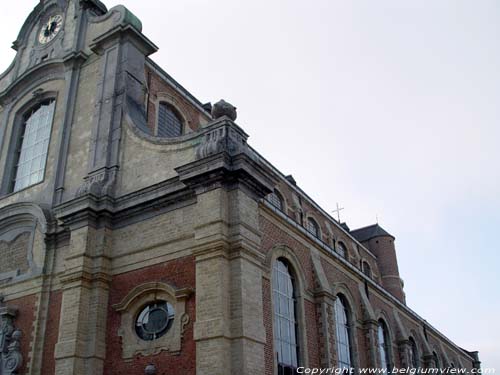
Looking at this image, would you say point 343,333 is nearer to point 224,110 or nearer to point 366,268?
point 224,110

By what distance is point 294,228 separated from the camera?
642 inches

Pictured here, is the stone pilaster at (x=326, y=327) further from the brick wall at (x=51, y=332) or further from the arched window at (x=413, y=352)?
the arched window at (x=413, y=352)

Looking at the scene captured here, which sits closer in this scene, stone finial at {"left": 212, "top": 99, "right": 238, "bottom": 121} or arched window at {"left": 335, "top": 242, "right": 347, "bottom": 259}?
stone finial at {"left": 212, "top": 99, "right": 238, "bottom": 121}

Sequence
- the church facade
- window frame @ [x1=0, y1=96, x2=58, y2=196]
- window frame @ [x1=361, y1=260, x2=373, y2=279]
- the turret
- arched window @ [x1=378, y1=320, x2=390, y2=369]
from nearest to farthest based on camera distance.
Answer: the church facade < window frame @ [x1=0, y1=96, x2=58, y2=196] < arched window @ [x1=378, y1=320, x2=390, y2=369] < window frame @ [x1=361, y1=260, x2=373, y2=279] < the turret

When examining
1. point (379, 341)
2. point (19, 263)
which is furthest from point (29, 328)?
point (379, 341)

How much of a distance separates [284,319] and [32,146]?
10.9 m

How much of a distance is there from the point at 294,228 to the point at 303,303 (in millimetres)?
2088

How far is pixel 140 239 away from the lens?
14.7m

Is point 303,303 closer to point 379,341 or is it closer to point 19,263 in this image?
point 379,341

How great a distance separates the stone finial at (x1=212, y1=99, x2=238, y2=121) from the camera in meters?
14.6

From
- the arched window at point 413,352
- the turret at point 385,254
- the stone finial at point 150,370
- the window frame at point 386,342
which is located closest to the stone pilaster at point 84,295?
the stone finial at point 150,370

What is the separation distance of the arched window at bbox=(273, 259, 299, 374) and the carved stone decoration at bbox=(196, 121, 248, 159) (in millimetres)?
3362

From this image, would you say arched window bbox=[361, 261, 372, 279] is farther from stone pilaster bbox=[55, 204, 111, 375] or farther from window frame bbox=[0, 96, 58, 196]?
stone pilaster bbox=[55, 204, 111, 375]

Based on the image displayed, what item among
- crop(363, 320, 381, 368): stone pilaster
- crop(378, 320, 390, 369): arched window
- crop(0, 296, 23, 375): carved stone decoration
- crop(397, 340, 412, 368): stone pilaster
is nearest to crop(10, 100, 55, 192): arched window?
crop(0, 296, 23, 375): carved stone decoration
